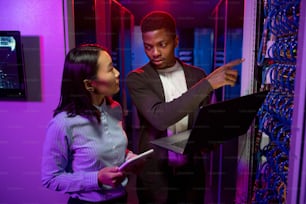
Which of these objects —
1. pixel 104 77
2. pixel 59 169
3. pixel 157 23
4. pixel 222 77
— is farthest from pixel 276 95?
pixel 59 169

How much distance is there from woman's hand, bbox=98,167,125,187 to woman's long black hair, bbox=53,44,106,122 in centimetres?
19

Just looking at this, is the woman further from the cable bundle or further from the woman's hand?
the cable bundle

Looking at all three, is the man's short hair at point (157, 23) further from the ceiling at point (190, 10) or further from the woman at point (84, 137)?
the woman at point (84, 137)

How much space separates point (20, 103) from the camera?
4.63ft

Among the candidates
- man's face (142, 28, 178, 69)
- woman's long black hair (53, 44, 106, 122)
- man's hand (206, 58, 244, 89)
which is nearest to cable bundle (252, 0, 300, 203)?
man's hand (206, 58, 244, 89)

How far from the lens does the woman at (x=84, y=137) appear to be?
0.96m

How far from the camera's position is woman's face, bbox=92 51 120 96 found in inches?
39.2

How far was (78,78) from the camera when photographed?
3.20 ft

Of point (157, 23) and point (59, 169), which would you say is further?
point (157, 23)

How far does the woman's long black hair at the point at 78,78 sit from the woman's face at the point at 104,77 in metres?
0.02

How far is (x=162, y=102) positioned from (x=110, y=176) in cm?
43

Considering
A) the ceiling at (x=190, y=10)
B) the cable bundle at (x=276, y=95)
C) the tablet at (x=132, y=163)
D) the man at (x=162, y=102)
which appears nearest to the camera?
the tablet at (x=132, y=163)

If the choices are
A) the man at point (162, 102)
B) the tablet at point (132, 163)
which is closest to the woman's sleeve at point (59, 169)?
the tablet at point (132, 163)

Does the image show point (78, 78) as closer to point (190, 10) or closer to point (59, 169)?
point (59, 169)
